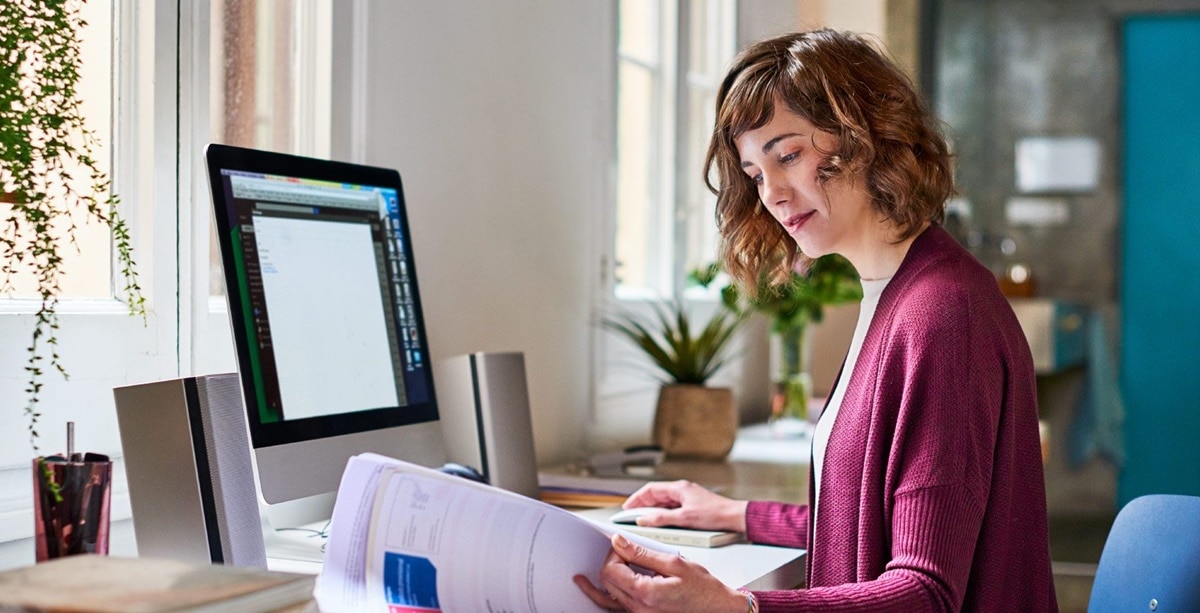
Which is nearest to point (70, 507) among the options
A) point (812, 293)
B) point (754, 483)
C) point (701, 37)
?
point (754, 483)

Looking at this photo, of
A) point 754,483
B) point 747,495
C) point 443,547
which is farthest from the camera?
point 754,483

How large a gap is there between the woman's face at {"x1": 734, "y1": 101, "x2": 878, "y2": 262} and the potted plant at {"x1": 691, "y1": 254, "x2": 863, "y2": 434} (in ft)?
4.12

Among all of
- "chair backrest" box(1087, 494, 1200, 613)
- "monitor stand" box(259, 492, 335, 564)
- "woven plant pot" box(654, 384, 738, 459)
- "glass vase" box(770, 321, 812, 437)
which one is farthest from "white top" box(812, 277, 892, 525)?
"glass vase" box(770, 321, 812, 437)

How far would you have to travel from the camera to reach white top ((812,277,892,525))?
146 cm

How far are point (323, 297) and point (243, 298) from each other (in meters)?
0.15

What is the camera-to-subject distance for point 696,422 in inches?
102

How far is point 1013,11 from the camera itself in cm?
513

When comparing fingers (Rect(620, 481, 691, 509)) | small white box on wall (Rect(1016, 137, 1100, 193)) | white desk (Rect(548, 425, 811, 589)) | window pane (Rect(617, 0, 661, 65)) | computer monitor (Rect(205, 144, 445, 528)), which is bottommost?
white desk (Rect(548, 425, 811, 589))

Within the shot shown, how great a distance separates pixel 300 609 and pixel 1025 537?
81 cm

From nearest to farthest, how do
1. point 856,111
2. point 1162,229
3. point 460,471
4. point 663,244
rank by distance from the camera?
point 856,111 < point 460,471 < point 663,244 < point 1162,229

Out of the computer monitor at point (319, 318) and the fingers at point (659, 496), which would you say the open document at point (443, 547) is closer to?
the computer monitor at point (319, 318)

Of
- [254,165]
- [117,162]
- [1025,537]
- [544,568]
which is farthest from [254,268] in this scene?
[1025,537]

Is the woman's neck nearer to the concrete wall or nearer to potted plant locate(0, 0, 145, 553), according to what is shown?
potted plant locate(0, 0, 145, 553)

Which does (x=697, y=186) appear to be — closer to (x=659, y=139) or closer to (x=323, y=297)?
(x=659, y=139)
